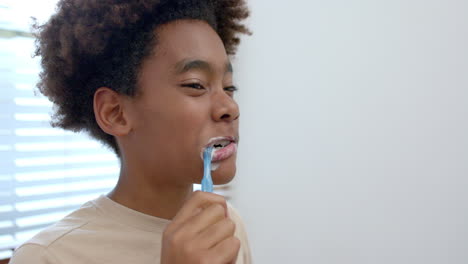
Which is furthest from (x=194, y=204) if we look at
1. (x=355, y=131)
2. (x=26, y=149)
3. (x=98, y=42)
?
(x=355, y=131)

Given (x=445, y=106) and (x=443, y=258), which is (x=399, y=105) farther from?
(x=443, y=258)

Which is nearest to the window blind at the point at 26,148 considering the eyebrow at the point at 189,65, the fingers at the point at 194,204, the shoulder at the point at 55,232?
the shoulder at the point at 55,232

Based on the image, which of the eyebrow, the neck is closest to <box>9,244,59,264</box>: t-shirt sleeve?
the neck

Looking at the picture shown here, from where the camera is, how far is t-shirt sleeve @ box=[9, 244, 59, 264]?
1.87ft

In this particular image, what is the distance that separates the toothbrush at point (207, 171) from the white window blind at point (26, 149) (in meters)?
0.63

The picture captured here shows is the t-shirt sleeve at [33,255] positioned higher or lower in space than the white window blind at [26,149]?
lower

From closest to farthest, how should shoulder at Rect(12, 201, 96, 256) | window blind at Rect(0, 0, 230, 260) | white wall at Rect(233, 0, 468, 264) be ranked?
shoulder at Rect(12, 201, 96, 256)
window blind at Rect(0, 0, 230, 260)
white wall at Rect(233, 0, 468, 264)

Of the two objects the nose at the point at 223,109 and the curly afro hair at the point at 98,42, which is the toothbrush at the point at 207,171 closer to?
the nose at the point at 223,109

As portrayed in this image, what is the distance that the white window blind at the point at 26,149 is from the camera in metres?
0.99

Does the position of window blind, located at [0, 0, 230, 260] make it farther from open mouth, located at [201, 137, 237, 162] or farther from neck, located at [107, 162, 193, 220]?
open mouth, located at [201, 137, 237, 162]

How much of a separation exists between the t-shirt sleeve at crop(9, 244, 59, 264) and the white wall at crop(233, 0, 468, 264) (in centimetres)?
86

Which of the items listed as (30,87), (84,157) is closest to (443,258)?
(84,157)

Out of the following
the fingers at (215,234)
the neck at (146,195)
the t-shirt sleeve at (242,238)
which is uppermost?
the neck at (146,195)

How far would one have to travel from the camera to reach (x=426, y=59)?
4.22ft
